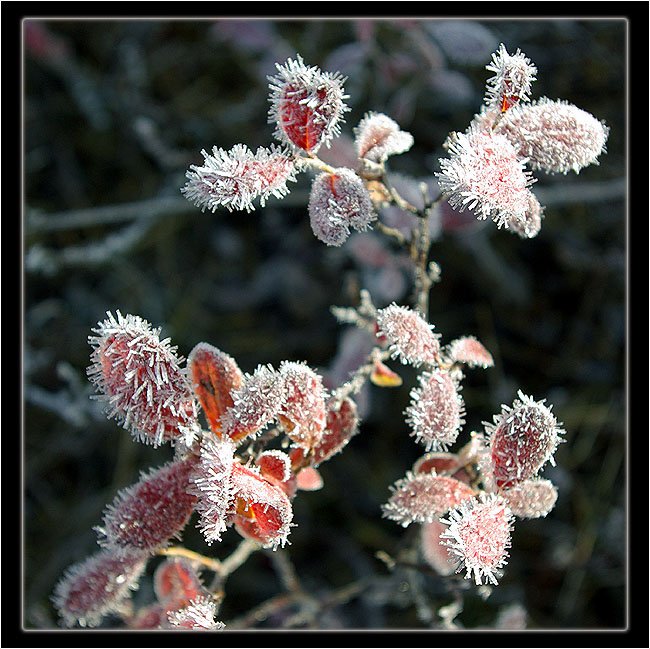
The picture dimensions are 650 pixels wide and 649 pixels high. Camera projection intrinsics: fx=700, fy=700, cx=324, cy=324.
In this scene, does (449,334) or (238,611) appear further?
(449,334)

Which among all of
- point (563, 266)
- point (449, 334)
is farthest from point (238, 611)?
point (563, 266)

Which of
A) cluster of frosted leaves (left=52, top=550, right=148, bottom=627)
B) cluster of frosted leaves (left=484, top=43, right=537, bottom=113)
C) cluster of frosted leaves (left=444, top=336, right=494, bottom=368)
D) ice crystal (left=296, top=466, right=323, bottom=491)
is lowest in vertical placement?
cluster of frosted leaves (left=52, top=550, right=148, bottom=627)

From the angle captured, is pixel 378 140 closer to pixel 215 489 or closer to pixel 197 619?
pixel 215 489

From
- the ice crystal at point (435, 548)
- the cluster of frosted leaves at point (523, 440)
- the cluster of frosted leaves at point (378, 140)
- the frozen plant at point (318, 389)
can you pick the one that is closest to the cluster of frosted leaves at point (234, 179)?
the frozen plant at point (318, 389)

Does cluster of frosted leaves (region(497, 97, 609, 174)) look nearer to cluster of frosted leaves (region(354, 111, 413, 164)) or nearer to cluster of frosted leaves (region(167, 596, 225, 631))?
cluster of frosted leaves (region(354, 111, 413, 164))

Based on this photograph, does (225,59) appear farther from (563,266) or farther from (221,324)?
(563,266)

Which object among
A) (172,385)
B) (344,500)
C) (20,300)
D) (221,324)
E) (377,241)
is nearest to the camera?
(172,385)

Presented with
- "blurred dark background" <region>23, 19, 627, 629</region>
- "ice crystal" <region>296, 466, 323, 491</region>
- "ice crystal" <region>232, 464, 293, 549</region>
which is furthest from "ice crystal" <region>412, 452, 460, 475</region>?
"blurred dark background" <region>23, 19, 627, 629</region>
